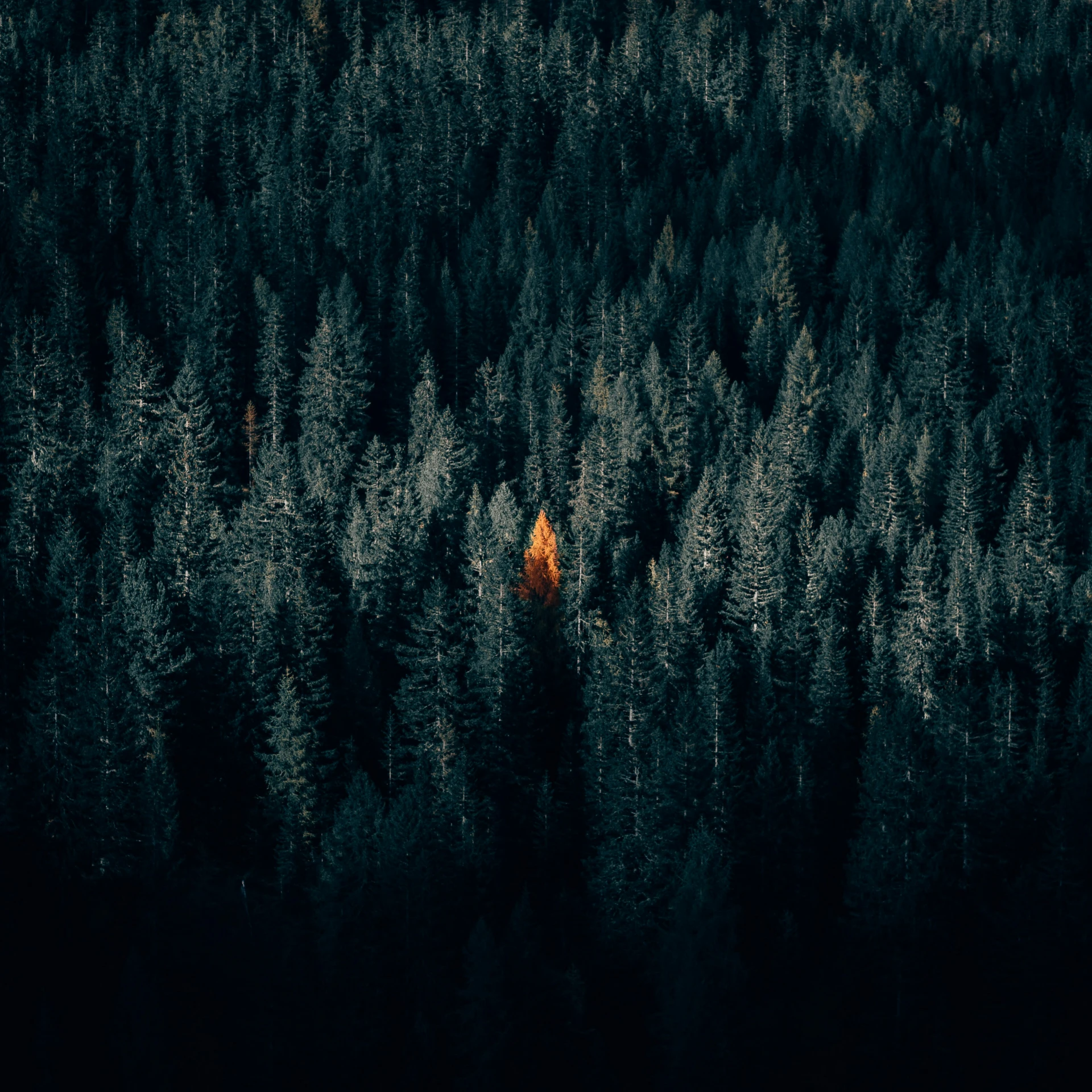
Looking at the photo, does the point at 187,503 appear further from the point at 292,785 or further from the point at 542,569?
the point at 292,785

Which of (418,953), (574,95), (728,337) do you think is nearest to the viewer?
(418,953)

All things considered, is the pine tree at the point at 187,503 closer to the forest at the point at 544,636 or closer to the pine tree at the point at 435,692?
the forest at the point at 544,636

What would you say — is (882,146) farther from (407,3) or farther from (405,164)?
(407,3)

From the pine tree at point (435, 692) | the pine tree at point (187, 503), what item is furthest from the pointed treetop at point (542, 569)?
the pine tree at point (187, 503)

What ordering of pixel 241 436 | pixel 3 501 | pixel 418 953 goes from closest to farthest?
pixel 418 953 → pixel 3 501 → pixel 241 436

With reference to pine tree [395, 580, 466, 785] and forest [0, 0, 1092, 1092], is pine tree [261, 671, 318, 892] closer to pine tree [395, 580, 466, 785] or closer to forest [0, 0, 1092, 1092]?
forest [0, 0, 1092, 1092]

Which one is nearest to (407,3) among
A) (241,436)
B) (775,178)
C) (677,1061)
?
(775,178)

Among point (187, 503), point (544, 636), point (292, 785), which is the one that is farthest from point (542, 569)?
point (292, 785)
